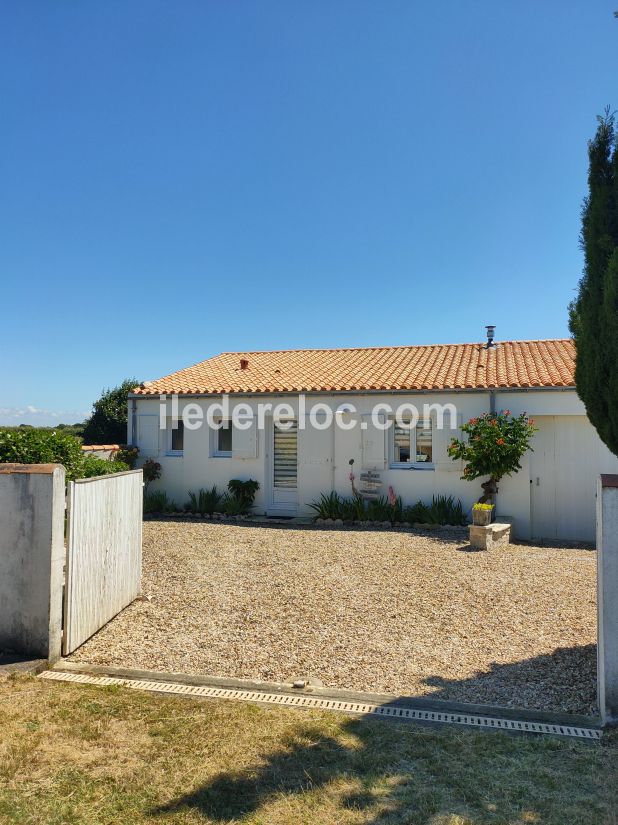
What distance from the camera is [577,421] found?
11852 mm

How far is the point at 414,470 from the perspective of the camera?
1268cm

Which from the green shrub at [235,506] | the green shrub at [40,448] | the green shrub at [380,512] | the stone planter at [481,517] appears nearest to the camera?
the green shrub at [40,448]

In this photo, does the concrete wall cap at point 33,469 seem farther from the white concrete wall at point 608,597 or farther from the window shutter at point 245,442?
the window shutter at point 245,442

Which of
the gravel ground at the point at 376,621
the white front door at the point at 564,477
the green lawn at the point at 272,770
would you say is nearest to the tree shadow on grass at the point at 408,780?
the green lawn at the point at 272,770

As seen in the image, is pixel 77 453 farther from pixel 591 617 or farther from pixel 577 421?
pixel 577 421

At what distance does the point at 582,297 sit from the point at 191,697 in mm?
4752

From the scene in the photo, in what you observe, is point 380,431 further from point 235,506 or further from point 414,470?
point 235,506

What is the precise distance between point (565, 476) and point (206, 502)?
822cm

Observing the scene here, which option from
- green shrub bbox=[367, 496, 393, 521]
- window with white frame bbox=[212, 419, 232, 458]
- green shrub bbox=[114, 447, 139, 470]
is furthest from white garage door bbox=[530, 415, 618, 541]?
green shrub bbox=[114, 447, 139, 470]

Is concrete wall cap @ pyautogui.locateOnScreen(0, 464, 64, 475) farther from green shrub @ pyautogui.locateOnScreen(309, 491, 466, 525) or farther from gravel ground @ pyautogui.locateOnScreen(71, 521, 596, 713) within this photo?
green shrub @ pyautogui.locateOnScreen(309, 491, 466, 525)

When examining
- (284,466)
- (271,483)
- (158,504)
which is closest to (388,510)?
(284,466)

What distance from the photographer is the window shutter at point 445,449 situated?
12305 millimetres

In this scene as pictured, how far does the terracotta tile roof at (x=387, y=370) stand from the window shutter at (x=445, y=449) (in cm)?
95

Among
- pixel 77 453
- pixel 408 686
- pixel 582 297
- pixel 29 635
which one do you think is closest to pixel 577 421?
pixel 582 297
